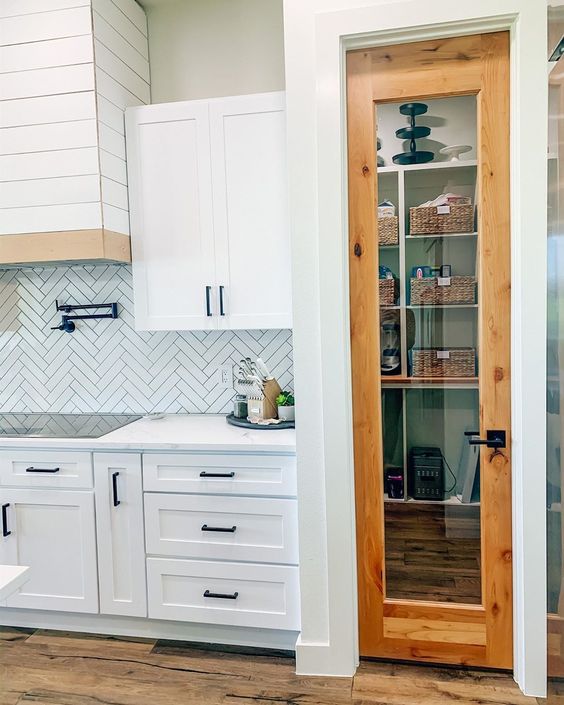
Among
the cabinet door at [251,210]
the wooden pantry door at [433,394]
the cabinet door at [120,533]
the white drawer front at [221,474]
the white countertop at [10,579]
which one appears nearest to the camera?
the white countertop at [10,579]

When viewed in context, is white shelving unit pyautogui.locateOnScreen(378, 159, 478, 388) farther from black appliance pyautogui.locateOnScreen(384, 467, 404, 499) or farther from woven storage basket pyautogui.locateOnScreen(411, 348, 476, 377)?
black appliance pyautogui.locateOnScreen(384, 467, 404, 499)

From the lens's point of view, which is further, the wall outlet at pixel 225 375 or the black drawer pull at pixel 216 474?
the wall outlet at pixel 225 375

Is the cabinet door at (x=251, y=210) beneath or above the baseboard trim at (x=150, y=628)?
above

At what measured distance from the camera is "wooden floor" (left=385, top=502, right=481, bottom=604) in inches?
87.4

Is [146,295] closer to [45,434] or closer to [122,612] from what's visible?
[45,434]

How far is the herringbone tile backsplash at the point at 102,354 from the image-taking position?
300 centimetres

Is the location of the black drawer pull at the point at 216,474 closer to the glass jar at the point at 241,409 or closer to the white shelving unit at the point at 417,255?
the glass jar at the point at 241,409

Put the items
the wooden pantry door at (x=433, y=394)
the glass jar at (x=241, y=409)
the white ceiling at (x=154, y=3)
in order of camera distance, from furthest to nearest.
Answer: the white ceiling at (x=154, y=3) < the glass jar at (x=241, y=409) < the wooden pantry door at (x=433, y=394)

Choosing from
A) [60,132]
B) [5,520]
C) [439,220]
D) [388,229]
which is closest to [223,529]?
[5,520]

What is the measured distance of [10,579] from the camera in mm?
1109

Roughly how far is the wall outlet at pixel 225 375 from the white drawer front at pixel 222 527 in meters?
0.73

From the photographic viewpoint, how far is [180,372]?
304 cm

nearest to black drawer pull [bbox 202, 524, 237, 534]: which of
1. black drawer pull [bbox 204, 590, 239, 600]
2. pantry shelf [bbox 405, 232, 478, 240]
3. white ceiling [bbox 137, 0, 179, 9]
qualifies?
black drawer pull [bbox 204, 590, 239, 600]

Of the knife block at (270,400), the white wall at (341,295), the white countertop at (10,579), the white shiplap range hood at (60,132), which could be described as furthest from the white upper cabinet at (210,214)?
the white countertop at (10,579)
